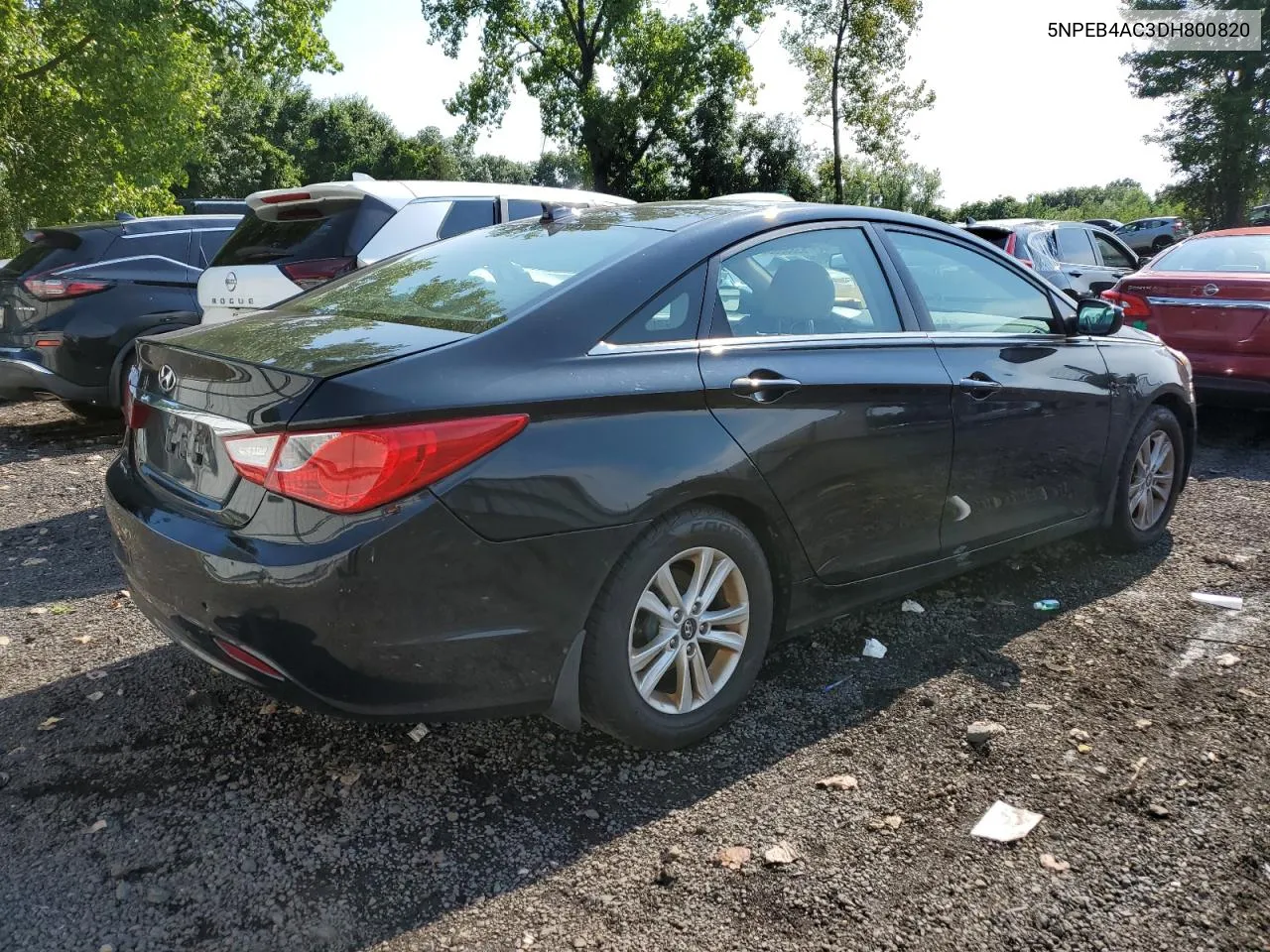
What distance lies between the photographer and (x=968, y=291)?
3986 millimetres

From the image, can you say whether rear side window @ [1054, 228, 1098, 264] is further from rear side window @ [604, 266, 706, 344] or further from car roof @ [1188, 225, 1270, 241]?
rear side window @ [604, 266, 706, 344]

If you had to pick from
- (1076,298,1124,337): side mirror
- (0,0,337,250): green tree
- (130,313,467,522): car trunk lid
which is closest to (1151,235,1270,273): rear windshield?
(1076,298,1124,337): side mirror

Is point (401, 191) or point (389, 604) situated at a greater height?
point (401, 191)

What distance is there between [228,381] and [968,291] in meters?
2.83

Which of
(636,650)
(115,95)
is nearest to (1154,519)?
(636,650)

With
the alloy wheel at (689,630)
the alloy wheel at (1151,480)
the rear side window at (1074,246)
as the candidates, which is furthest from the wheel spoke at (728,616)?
the rear side window at (1074,246)

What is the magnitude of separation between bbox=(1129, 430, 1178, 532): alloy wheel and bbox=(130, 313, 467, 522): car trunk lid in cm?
360

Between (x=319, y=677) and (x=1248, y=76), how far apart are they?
40.6m

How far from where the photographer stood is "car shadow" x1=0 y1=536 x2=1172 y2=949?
7.60 feet

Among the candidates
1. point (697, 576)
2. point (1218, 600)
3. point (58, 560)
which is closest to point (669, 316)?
point (697, 576)

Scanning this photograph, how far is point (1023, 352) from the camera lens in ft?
13.0

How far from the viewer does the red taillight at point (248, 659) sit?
2.44 metres

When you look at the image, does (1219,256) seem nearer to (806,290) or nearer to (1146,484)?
(1146,484)

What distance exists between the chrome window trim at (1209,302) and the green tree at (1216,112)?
31988 millimetres
